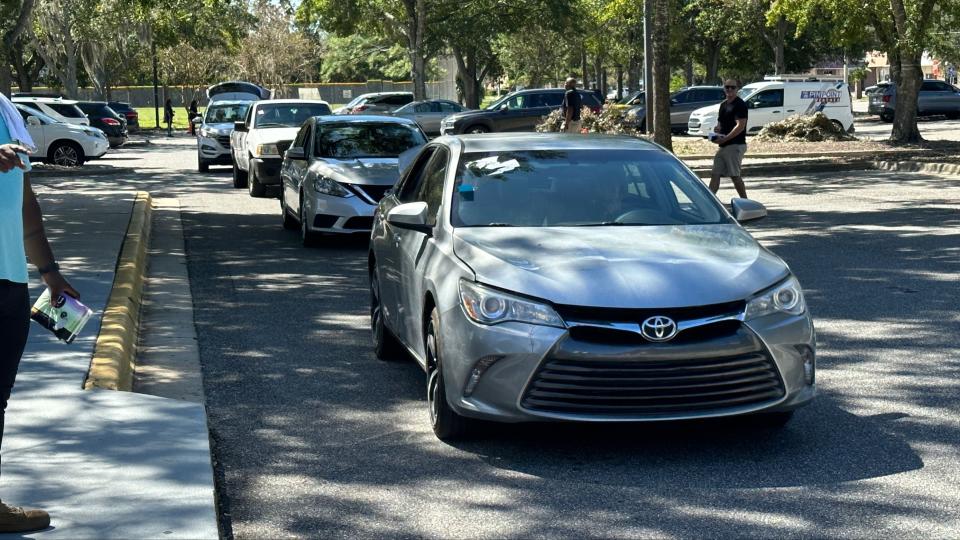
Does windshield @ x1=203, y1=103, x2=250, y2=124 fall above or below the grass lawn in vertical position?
below

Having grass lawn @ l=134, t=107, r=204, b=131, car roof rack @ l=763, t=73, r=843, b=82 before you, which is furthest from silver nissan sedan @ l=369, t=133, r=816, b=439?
grass lawn @ l=134, t=107, r=204, b=131

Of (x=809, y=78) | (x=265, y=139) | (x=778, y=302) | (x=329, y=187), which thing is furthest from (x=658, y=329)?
(x=809, y=78)

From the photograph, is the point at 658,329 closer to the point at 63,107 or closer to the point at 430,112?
the point at 63,107

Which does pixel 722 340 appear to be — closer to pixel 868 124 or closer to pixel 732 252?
pixel 732 252

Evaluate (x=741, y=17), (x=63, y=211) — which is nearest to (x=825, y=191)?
(x=63, y=211)

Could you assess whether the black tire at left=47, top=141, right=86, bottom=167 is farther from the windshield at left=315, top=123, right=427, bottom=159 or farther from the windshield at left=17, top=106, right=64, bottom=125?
the windshield at left=315, top=123, right=427, bottom=159

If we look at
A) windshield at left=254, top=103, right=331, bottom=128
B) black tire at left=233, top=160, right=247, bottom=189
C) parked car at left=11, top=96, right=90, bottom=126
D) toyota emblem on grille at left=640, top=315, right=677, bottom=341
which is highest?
parked car at left=11, top=96, right=90, bottom=126

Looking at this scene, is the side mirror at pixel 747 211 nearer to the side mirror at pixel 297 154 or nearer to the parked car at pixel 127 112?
the side mirror at pixel 297 154

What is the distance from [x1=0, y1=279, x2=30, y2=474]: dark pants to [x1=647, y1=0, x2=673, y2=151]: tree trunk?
19174 millimetres

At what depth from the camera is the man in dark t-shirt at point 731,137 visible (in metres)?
17.0

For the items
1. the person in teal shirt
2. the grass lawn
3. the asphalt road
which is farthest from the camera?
the grass lawn

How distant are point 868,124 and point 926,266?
39.4m

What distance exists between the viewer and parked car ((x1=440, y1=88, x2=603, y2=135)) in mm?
36781

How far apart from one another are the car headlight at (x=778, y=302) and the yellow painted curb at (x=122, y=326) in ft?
12.0
